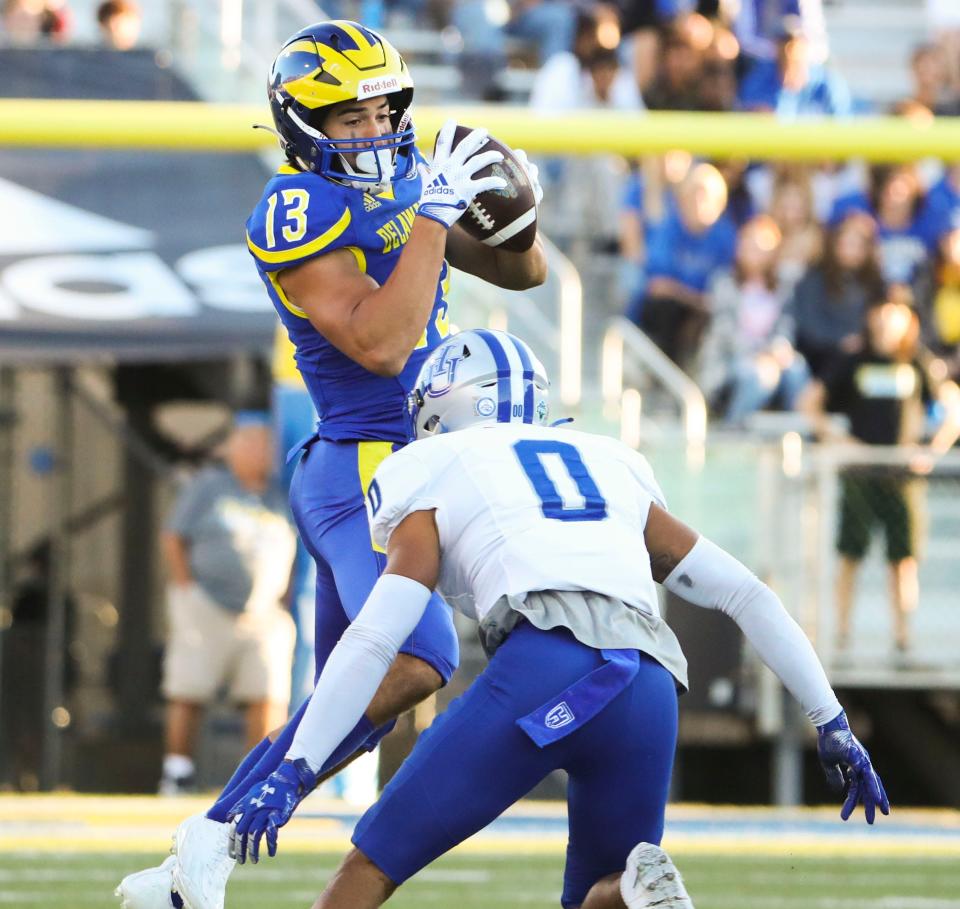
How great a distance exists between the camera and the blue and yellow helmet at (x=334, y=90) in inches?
155

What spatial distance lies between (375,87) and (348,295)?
16.9 inches

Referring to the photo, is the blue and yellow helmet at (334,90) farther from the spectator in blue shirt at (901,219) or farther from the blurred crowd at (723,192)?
the spectator in blue shirt at (901,219)

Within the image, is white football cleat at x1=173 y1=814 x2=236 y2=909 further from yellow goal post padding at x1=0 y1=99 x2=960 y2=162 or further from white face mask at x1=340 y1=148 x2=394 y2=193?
yellow goal post padding at x1=0 y1=99 x2=960 y2=162

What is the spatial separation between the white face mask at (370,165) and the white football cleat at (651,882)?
59.6 inches

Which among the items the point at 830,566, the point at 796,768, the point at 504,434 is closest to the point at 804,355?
the point at 830,566

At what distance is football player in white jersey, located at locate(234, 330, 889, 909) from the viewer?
305 cm

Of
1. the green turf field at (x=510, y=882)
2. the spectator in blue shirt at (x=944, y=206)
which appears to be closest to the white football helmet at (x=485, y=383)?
the green turf field at (x=510, y=882)

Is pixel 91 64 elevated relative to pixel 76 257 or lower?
elevated

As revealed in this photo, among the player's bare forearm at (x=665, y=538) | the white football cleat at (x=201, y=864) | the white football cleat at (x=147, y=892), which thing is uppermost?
the player's bare forearm at (x=665, y=538)

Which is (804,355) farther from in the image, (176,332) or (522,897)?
(522,897)

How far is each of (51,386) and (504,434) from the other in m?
7.61

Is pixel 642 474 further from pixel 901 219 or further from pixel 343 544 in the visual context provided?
pixel 901 219

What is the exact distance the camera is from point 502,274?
4426 mm

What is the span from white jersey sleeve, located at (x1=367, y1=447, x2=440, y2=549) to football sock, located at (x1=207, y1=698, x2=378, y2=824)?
0.75 m
